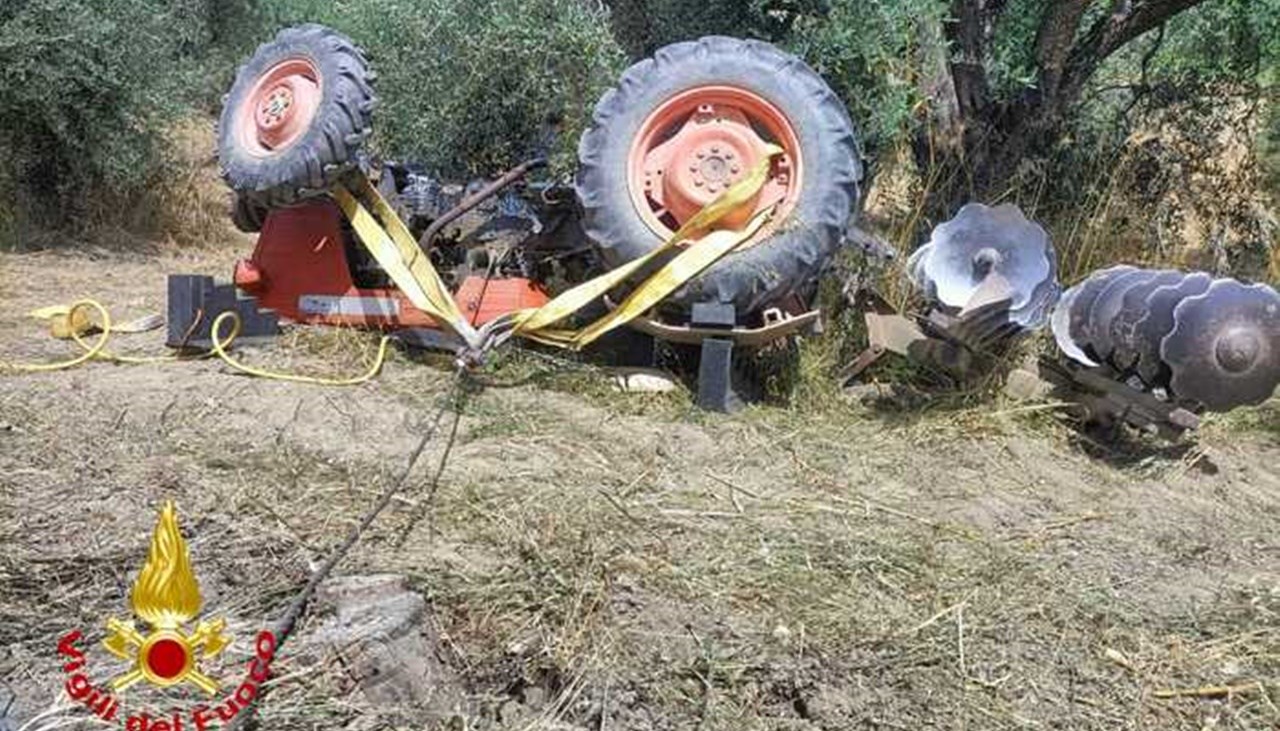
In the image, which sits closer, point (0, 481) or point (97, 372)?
point (0, 481)

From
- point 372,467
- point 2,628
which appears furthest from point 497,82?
point 2,628

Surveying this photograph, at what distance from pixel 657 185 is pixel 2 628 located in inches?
113

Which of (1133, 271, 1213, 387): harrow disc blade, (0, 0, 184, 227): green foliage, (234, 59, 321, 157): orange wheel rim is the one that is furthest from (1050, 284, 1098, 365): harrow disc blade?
(0, 0, 184, 227): green foliage

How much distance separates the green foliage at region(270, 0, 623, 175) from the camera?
639 cm

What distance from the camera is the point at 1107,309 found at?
437 cm

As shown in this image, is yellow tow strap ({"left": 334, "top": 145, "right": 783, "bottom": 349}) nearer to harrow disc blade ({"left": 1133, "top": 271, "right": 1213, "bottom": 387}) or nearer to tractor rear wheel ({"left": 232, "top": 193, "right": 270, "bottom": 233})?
tractor rear wheel ({"left": 232, "top": 193, "right": 270, "bottom": 233})

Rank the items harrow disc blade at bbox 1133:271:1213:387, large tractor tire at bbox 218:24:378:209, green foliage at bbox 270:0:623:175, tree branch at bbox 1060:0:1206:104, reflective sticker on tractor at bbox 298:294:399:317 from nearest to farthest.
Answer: harrow disc blade at bbox 1133:271:1213:387 < large tractor tire at bbox 218:24:378:209 < reflective sticker on tractor at bbox 298:294:399:317 < tree branch at bbox 1060:0:1206:104 < green foliage at bbox 270:0:623:175

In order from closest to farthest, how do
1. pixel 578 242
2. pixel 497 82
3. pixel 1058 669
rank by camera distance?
pixel 1058 669 → pixel 578 242 → pixel 497 82

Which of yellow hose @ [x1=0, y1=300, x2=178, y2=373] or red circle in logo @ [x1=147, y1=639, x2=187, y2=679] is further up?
yellow hose @ [x1=0, y1=300, x2=178, y2=373]

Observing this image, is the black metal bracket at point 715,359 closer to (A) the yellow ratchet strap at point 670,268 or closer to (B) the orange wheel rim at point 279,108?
(A) the yellow ratchet strap at point 670,268

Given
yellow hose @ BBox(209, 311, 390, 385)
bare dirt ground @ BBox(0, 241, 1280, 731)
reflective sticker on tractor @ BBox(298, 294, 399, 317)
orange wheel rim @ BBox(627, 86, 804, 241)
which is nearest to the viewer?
bare dirt ground @ BBox(0, 241, 1280, 731)

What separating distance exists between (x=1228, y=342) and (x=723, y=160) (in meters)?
1.87

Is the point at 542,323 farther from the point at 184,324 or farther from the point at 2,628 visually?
the point at 2,628

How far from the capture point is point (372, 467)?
3.61 metres
